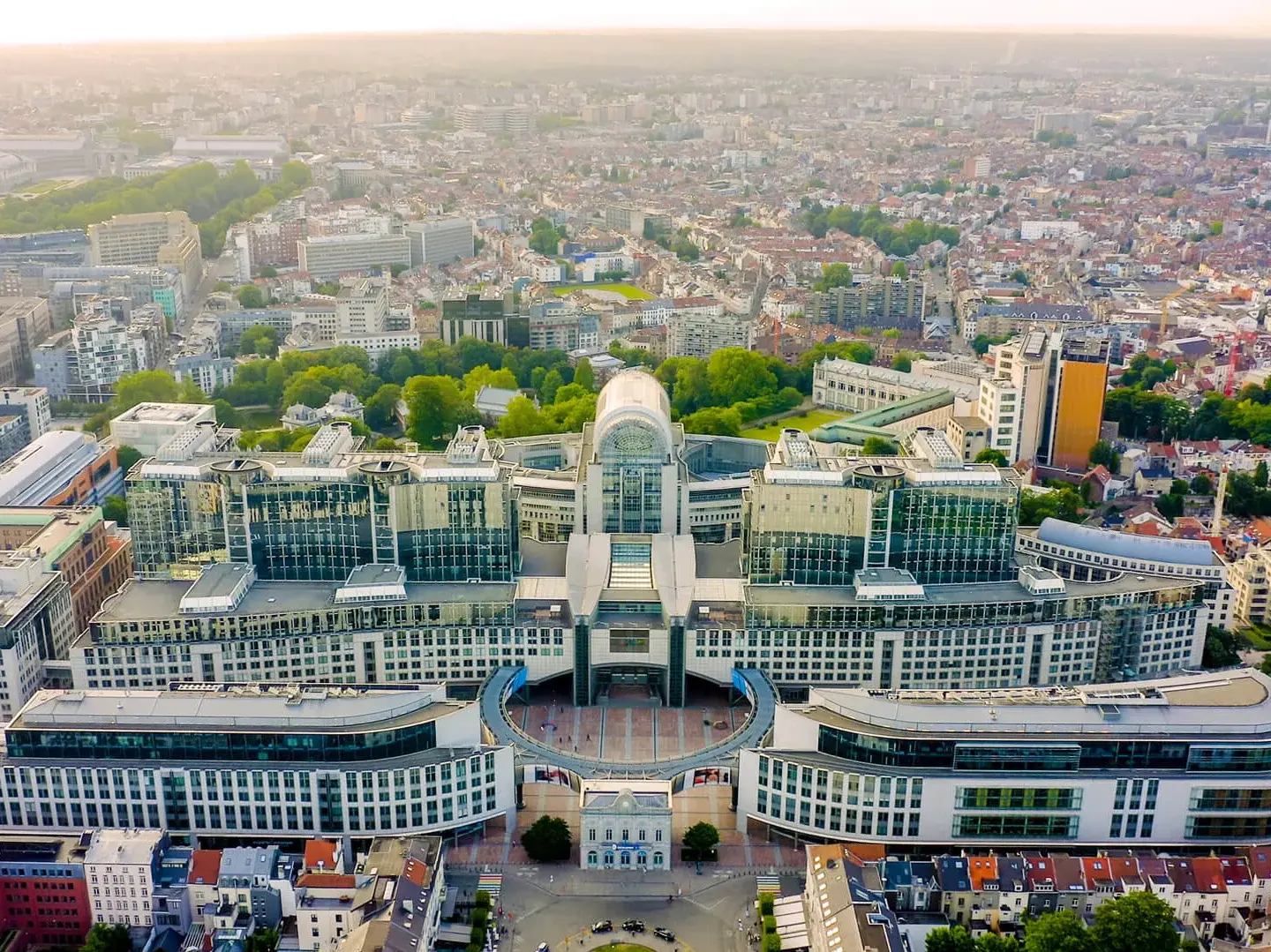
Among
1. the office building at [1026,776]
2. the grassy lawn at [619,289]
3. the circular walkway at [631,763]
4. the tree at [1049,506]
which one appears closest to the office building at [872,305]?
the grassy lawn at [619,289]

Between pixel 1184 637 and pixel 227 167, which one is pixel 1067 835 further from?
pixel 227 167

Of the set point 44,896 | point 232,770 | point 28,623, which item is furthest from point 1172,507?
point 44,896

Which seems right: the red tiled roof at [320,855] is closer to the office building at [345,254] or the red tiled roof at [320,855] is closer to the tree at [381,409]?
the tree at [381,409]

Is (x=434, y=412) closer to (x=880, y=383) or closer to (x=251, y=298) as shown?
(x=880, y=383)

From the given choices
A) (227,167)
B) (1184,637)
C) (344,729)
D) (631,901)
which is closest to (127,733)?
(344,729)

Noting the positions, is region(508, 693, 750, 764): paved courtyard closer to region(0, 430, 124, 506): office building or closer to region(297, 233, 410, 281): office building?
region(0, 430, 124, 506): office building
